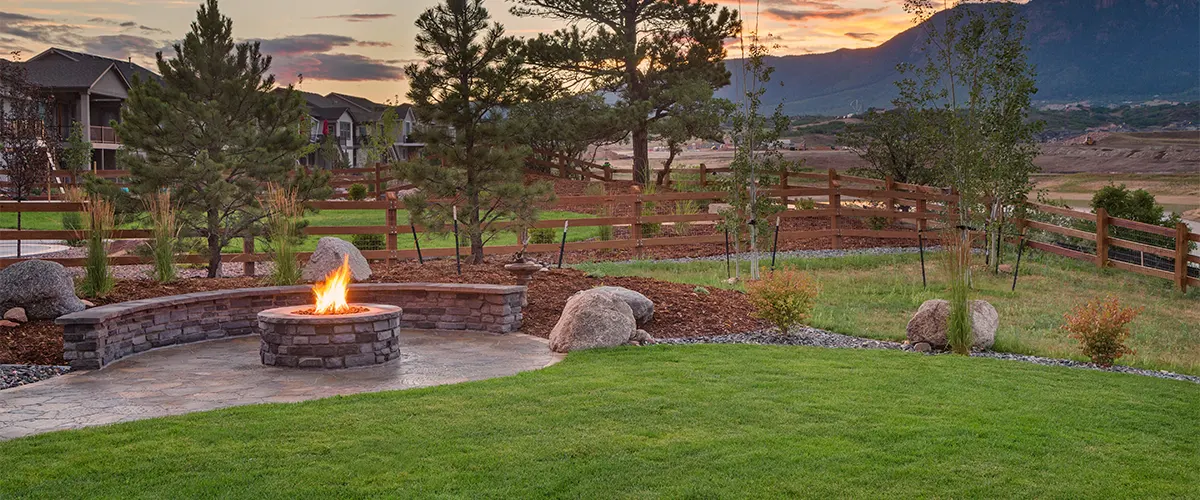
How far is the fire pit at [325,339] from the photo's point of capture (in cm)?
789

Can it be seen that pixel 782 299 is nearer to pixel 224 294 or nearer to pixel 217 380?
pixel 217 380

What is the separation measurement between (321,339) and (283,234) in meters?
4.03

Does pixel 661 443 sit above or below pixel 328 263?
below

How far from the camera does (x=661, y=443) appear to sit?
521 centimetres

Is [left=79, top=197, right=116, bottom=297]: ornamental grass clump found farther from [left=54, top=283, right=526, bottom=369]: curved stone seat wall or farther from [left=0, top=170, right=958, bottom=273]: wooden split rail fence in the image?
[left=54, top=283, right=526, bottom=369]: curved stone seat wall

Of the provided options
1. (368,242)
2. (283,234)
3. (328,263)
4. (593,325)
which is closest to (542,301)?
(593,325)

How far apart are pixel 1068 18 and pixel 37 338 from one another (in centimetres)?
15392

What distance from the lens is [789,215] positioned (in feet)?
64.4

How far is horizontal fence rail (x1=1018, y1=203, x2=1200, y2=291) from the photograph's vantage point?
46.9ft

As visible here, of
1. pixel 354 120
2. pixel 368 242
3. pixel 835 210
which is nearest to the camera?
pixel 368 242

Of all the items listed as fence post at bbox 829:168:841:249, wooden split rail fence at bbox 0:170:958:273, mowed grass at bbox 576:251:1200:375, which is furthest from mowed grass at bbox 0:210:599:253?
fence post at bbox 829:168:841:249

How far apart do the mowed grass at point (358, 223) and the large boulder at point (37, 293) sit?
646 cm

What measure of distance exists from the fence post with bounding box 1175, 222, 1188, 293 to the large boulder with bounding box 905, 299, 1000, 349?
658 centimetres

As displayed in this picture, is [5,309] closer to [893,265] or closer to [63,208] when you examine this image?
[63,208]
